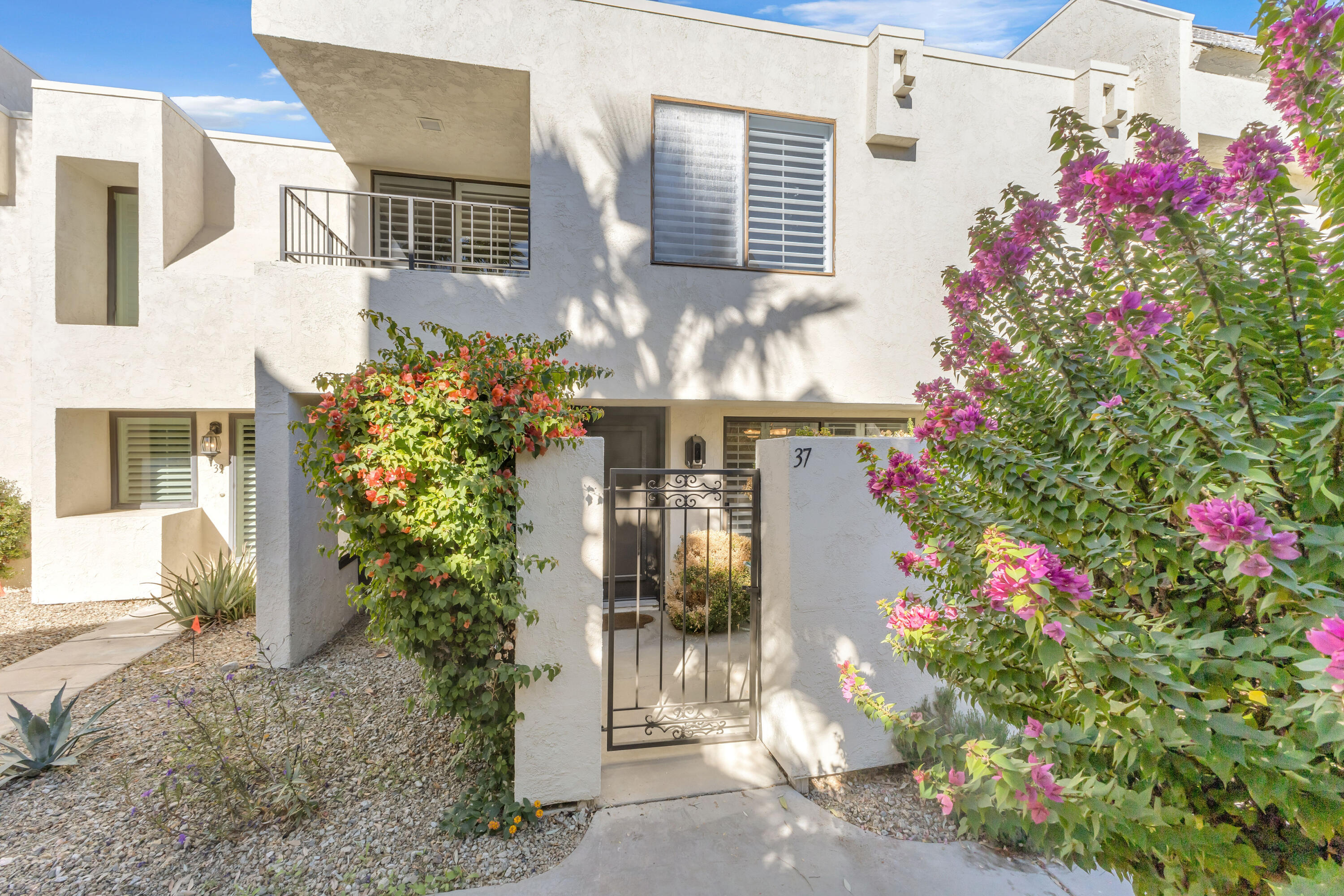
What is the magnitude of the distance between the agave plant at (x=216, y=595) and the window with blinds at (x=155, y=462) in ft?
7.61

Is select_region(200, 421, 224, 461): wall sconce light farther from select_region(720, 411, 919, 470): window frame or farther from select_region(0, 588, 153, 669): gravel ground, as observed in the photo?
select_region(720, 411, 919, 470): window frame

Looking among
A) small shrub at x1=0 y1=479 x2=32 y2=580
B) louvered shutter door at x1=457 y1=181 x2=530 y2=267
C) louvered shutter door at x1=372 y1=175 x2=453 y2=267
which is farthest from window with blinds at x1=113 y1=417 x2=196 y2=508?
louvered shutter door at x1=457 y1=181 x2=530 y2=267

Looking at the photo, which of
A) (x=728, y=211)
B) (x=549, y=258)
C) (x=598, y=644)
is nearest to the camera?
(x=598, y=644)

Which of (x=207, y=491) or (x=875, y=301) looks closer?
(x=875, y=301)

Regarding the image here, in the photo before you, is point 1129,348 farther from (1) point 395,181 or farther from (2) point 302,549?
(1) point 395,181

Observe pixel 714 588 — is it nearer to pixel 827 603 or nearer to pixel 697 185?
pixel 827 603

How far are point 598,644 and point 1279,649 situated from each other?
9.88 ft

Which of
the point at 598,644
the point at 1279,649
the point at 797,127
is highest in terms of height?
the point at 797,127

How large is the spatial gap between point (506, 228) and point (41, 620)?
7869 millimetres

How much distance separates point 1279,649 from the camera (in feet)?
4.07

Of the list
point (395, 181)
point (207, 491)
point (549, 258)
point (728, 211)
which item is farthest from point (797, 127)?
point (207, 491)

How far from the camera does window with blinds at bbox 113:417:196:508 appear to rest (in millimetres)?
8258

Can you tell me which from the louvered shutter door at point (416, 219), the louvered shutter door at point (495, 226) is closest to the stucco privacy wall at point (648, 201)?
the louvered shutter door at point (416, 219)

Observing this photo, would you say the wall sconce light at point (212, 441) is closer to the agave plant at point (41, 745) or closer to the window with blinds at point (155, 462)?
the window with blinds at point (155, 462)
